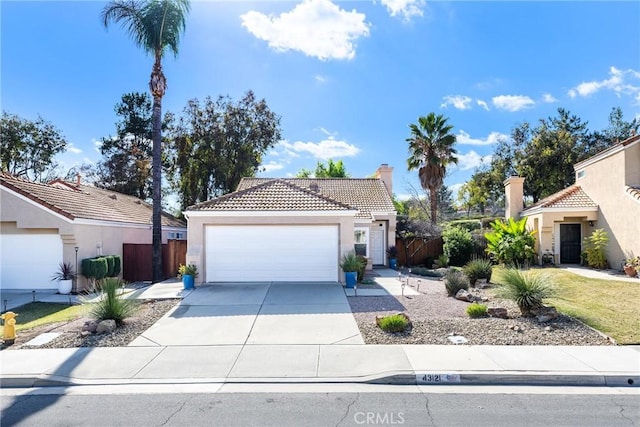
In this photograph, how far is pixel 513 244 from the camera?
54.4 feet

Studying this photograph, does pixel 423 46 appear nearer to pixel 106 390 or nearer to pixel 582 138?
pixel 106 390

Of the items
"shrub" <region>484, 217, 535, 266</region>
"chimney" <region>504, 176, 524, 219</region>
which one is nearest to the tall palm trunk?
"shrub" <region>484, 217, 535, 266</region>

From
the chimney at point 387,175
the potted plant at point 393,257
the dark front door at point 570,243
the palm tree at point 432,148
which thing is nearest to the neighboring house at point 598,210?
the dark front door at point 570,243

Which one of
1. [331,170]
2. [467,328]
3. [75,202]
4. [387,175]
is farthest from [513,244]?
[331,170]

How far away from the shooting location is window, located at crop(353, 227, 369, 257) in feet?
65.4

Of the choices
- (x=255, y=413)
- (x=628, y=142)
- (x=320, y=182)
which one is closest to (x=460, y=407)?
(x=255, y=413)

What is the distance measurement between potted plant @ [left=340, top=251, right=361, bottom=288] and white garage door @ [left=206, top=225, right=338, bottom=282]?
631 mm

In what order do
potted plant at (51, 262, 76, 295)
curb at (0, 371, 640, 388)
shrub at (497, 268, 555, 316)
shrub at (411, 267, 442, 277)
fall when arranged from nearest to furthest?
curb at (0, 371, 640, 388) → shrub at (497, 268, 555, 316) → potted plant at (51, 262, 76, 295) → shrub at (411, 267, 442, 277)

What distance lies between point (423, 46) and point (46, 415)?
15160 mm

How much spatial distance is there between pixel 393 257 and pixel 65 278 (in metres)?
15.4

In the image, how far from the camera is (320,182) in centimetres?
2558

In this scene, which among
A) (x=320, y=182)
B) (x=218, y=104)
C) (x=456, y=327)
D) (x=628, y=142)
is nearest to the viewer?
(x=456, y=327)

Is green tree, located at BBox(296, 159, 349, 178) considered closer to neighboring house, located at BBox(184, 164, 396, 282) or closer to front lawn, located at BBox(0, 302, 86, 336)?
neighboring house, located at BBox(184, 164, 396, 282)

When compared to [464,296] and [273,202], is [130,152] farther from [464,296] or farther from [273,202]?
[464,296]
